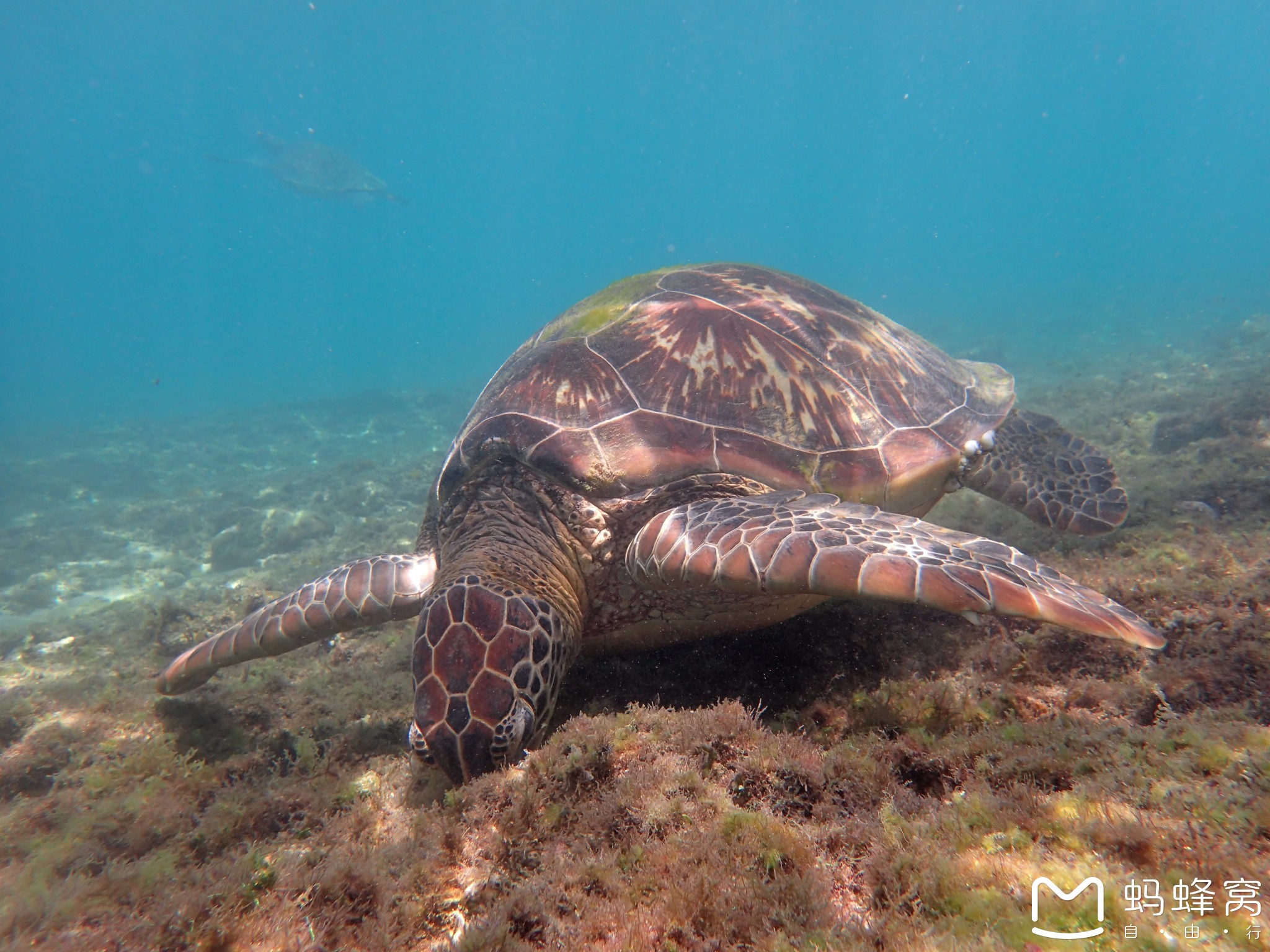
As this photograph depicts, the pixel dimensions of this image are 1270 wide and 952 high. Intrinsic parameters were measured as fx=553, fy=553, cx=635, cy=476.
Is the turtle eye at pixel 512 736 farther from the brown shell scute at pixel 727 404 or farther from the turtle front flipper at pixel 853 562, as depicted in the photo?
the brown shell scute at pixel 727 404

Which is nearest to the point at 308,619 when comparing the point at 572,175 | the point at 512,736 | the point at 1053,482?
the point at 512,736

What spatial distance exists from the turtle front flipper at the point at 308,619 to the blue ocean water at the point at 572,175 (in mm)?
27313

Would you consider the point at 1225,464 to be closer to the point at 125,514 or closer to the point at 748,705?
the point at 748,705

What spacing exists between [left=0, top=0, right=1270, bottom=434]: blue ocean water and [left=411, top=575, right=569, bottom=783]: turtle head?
27.3 metres

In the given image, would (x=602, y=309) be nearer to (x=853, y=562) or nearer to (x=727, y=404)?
(x=727, y=404)

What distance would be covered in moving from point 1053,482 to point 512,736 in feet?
15.8

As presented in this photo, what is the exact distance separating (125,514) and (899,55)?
131m

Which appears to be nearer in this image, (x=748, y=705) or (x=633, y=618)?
(x=748, y=705)

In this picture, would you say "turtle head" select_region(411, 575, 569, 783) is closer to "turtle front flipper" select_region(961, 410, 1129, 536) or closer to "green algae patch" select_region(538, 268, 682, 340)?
"green algae patch" select_region(538, 268, 682, 340)

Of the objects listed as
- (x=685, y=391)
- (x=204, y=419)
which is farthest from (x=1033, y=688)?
(x=204, y=419)

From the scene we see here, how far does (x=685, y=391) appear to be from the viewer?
4215 millimetres

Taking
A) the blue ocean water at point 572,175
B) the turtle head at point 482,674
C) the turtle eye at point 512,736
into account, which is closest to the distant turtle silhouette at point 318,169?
the blue ocean water at point 572,175

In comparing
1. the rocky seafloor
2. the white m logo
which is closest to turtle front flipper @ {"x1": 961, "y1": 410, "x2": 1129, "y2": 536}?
the rocky seafloor

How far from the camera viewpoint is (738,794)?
1.95m
